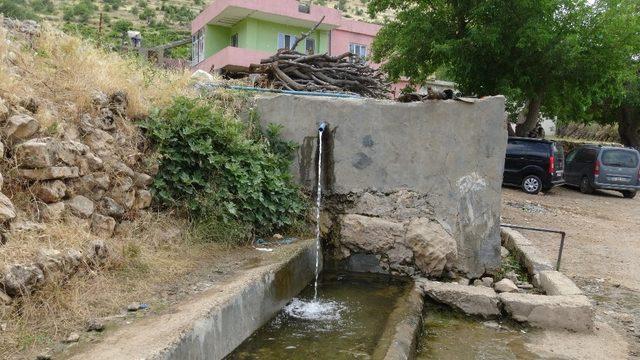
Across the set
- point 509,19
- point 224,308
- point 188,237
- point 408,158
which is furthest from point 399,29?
point 224,308

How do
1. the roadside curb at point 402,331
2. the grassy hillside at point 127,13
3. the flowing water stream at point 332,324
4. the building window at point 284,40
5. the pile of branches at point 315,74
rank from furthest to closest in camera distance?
the grassy hillside at point 127,13 < the building window at point 284,40 < the pile of branches at point 315,74 < the flowing water stream at point 332,324 < the roadside curb at point 402,331

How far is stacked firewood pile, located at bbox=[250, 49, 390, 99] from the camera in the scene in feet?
26.9

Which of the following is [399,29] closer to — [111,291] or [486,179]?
[486,179]

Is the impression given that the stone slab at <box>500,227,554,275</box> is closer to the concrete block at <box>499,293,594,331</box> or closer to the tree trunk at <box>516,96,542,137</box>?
the concrete block at <box>499,293,594,331</box>

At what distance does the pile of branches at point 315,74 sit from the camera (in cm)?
818

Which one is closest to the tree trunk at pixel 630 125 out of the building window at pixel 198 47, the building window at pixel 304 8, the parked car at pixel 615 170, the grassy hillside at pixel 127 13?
the parked car at pixel 615 170

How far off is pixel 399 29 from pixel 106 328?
1523cm

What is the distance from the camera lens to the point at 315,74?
8.58 m

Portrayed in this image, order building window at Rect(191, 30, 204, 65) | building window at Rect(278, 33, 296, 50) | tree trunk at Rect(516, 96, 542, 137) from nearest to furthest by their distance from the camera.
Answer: tree trunk at Rect(516, 96, 542, 137), building window at Rect(278, 33, 296, 50), building window at Rect(191, 30, 204, 65)

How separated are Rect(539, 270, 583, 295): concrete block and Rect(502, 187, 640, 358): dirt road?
18.7 inches

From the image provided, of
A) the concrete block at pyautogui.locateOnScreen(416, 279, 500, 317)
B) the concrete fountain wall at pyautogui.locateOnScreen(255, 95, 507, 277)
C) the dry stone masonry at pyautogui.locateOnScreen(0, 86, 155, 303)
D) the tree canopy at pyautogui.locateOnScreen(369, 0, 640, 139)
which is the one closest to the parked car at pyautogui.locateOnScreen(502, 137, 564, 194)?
the tree canopy at pyautogui.locateOnScreen(369, 0, 640, 139)

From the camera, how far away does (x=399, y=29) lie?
55.4 feet

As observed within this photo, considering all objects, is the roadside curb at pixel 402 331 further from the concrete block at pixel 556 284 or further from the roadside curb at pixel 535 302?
the concrete block at pixel 556 284

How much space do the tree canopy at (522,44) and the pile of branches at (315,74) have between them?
6547 millimetres
